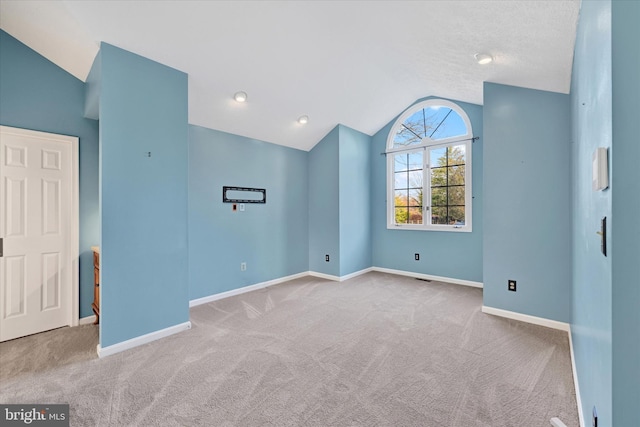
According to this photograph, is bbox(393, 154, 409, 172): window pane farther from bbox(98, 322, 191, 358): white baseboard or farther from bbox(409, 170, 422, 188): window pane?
bbox(98, 322, 191, 358): white baseboard

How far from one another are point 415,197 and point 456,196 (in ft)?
2.17

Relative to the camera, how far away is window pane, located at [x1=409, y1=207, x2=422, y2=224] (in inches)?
194

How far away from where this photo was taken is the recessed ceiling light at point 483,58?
8.57 feet

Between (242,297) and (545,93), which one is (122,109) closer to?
(242,297)

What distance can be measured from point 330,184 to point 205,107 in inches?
87.4

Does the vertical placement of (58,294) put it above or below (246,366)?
above

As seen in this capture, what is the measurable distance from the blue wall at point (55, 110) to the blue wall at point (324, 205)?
304 cm

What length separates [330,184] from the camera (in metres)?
4.81

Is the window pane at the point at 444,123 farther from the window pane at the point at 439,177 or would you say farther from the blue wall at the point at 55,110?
the blue wall at the point at 55,110

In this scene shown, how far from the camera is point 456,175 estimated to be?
4527mm

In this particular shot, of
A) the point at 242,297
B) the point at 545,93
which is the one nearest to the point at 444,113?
the point at 545,93

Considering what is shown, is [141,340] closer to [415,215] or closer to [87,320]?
[87,320]

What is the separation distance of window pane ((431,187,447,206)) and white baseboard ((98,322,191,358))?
3933 mm

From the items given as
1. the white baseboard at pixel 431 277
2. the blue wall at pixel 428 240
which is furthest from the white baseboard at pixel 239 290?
the blue wall at pixel 428 240
